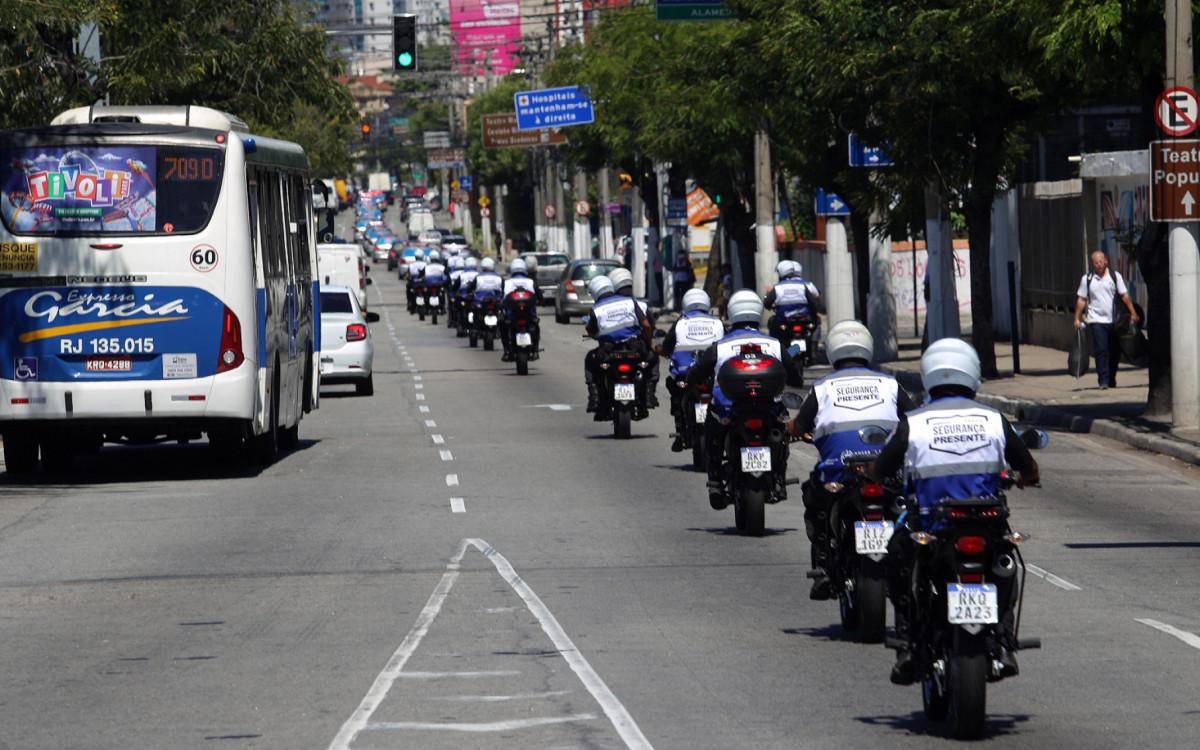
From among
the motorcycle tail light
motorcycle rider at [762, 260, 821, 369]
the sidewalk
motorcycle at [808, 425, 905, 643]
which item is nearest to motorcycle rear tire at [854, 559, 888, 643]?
motorcycle at [808, 425, 905, 643]

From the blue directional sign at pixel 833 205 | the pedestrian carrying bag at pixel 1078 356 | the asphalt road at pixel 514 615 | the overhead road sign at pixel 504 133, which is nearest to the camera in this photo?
the asphalt road at pixel 514 615

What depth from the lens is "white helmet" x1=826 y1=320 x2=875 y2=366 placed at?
10031mm

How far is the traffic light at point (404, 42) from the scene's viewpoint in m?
31.1

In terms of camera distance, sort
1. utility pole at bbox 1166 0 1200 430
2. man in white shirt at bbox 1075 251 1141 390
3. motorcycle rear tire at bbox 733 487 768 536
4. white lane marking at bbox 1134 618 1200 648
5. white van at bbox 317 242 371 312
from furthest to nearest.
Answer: white van at bbox 317 242 371 312, man in white shirt at bbox 1075 251 1141 390, utility pole at bbox 1166 0 1200 430, motorcycle rear tire at bbox 733 487 768 536, white lane marking at bbox 1134 618 1200 648

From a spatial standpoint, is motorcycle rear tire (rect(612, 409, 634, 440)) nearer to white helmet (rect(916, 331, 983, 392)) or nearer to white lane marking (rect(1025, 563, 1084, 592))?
white lane marking (rect(1025, 563, 1084, 592))

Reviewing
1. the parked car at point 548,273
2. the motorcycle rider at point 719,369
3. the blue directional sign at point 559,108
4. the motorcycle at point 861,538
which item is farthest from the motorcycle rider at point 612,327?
the parked car at point 548,273

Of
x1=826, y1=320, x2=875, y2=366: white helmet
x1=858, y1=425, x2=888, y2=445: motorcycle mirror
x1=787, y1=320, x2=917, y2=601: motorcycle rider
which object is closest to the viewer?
x1=858, y1=425, x2=888, y2=445: motorcycle mirror

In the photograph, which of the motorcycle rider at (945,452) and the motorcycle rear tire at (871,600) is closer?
the motorcycle rider at (945,452)

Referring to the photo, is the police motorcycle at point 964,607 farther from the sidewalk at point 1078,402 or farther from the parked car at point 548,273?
the parked car at point 548,273

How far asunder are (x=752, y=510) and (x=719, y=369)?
1049mm

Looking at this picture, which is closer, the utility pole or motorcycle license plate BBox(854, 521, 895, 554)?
motorcycle license plate BBox(854, 521, 895, 554)

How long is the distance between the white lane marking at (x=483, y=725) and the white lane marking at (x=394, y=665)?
11 cm

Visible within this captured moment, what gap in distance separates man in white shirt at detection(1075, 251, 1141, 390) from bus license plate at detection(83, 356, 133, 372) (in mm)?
12379

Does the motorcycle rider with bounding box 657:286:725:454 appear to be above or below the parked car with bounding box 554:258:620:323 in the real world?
above
